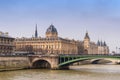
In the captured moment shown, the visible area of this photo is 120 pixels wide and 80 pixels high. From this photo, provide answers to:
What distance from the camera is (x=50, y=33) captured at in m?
141

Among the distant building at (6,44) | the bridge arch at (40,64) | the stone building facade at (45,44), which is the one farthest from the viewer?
the stone building facade at (45,44)

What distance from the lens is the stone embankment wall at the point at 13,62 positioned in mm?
66812

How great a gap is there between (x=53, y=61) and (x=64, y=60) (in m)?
2.65

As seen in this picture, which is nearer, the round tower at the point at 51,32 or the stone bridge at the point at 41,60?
the stone bridge at the point at 41,60

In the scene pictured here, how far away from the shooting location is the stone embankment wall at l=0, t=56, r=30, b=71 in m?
66.8

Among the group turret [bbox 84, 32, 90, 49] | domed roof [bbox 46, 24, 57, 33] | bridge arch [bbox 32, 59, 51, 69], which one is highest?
domed roof [bbox 46, 24, 57, 33]

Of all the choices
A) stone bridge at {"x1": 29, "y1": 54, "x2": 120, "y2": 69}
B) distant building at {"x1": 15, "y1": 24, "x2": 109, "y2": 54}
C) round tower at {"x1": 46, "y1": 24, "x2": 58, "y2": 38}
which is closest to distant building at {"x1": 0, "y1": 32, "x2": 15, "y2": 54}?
stone bridge at {"x1": 29, "y1": 54, "x2": 120, "y2": 69}

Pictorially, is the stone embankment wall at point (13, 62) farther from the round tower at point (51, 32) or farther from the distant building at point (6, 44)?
the round tower at point (51, 32)

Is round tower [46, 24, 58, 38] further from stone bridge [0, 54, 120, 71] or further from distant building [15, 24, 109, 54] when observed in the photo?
stone bridge [0, 54, 120, 71]

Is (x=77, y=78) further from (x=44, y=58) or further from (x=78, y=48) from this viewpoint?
(x=78, y=48)

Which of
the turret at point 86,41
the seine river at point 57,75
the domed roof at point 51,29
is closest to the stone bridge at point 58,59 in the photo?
the seine river at point 57,75

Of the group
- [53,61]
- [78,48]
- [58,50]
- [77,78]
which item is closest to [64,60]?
[53,61]

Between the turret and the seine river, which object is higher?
the turret

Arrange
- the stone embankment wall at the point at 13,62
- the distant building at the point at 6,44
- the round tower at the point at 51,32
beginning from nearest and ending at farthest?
the stone embankment wall at the point at 13,62
the distant building at the point at 6,44
the round tower at the point at 51,32
